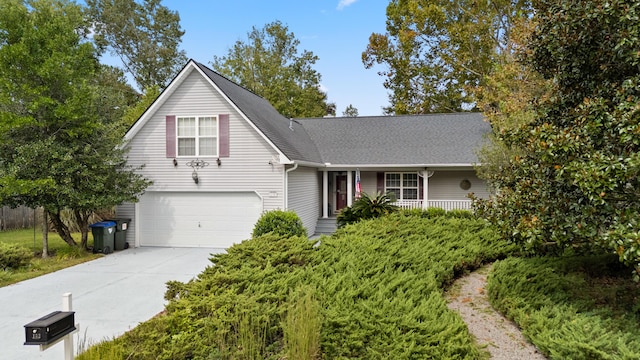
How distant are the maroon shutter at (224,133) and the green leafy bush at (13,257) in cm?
566

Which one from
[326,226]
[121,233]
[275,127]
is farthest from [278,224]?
[121,233]

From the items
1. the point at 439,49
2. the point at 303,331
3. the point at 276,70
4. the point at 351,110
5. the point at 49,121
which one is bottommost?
the point at 303,331

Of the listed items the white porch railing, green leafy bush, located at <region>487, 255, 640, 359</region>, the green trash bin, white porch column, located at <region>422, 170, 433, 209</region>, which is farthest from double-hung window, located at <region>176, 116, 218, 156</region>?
green leafy bush, located at <region>487, 255, 640, 359</region>

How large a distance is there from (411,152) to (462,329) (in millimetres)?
11733

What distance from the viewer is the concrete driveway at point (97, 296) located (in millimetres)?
5191

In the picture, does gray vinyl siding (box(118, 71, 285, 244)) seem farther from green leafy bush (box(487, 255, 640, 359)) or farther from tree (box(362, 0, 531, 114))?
tree (box(362, 0, 531, 114))

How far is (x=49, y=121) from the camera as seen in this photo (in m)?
10.0

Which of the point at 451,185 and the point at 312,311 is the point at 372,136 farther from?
the point at 312,311

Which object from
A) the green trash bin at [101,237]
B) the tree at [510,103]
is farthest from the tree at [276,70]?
the green trash bin at [101,237]

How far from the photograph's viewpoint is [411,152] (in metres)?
15.2

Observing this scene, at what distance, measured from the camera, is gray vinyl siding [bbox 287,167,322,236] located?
1254 cm

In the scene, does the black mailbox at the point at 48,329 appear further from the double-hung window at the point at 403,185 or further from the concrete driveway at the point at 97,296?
the double-hung window at the point at 403,185

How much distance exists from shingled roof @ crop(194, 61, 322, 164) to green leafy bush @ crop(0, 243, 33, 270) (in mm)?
6759

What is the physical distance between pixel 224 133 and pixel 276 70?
17.6 m
